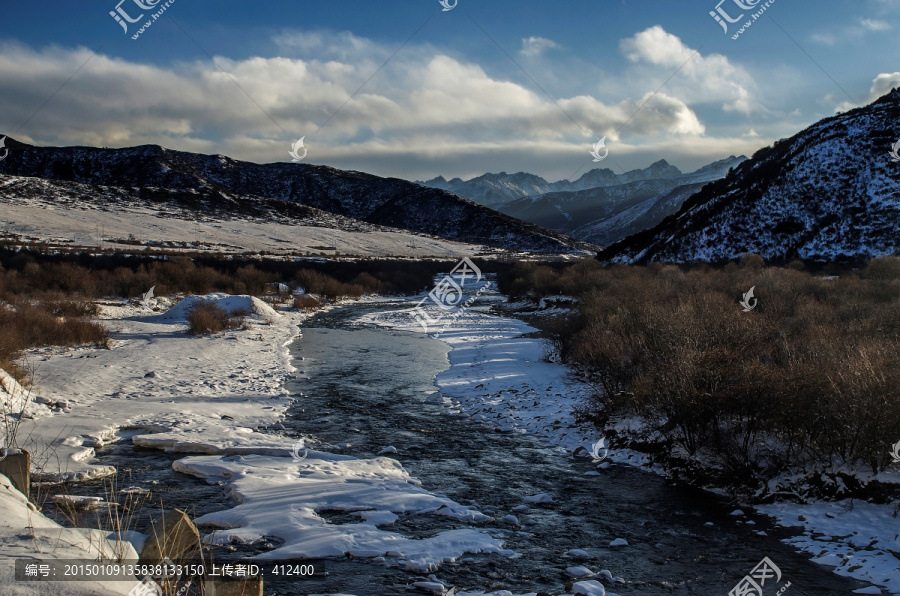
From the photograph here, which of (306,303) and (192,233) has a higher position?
(192,233)

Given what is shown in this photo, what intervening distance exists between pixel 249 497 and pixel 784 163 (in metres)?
58.7

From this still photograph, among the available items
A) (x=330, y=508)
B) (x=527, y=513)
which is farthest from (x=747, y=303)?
(x=330, y=508)

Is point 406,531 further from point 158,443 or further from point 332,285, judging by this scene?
point 332,285

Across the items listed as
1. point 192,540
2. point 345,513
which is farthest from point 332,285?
point 192,540

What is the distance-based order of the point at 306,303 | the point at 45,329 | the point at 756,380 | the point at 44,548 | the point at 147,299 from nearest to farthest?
the point at 44,548 < the point at 756,380 < the point at 45,329 < the point at 147,299 < the point at 306,303

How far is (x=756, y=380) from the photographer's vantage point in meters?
10.9

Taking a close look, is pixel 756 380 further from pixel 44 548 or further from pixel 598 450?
pixel 44 548

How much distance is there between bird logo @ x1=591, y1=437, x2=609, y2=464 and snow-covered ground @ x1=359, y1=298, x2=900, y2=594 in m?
0.20

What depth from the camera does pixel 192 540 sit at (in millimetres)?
5750

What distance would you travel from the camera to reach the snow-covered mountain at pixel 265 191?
421 feet

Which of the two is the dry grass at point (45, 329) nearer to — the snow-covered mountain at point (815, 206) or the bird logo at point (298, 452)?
the bird logo at point (298, 452)

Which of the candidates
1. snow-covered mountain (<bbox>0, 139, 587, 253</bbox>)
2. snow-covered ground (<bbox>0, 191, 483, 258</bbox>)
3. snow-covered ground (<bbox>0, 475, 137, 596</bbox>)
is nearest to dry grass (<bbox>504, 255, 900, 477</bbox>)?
snow-covered ground (<bbox>0, 475, 137, 596</bbox>)

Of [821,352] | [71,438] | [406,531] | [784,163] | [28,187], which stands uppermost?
[28,187]

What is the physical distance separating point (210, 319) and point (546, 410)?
16.8 m
